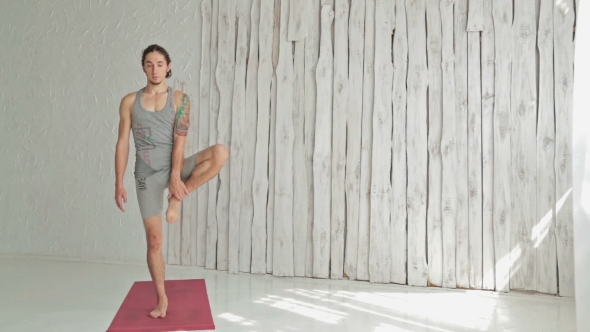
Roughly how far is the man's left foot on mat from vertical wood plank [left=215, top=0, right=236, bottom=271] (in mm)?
1464

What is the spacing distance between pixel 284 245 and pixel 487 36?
228cm

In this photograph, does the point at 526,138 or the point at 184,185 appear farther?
the point at 526,138

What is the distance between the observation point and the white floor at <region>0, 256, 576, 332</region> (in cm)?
306

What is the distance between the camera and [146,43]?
4973 millimetres

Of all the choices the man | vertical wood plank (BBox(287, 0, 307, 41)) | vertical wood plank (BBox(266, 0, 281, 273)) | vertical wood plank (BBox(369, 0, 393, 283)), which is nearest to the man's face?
the man

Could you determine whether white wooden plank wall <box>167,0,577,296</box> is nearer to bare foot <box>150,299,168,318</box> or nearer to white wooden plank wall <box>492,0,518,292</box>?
white wooden plank wall <box>492,0,518,292</box>

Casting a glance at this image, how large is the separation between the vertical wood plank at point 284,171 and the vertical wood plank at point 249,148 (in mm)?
229

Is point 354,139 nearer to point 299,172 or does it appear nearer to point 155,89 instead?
point 299,172

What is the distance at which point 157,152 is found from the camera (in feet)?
10.6

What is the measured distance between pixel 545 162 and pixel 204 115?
278 cm

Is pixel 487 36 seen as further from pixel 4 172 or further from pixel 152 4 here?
pixel 4 172

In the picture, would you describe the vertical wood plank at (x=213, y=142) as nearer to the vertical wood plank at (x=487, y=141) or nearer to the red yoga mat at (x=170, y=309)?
the red yoga mat at (x=170, y=309)

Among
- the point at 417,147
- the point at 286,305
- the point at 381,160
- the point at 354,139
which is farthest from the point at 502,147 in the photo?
the point at 286,305

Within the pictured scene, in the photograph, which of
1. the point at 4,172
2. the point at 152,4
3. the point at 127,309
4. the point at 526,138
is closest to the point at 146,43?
the point at 152,4
